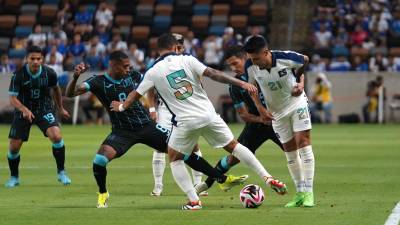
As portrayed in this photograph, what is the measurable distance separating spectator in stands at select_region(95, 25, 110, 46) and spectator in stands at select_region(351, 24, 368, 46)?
30.6 ft

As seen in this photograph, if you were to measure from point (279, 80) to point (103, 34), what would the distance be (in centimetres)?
2811

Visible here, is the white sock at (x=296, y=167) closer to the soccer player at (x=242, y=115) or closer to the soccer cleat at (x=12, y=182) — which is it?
the soccer player at (x=242, y=115)

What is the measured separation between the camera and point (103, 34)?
136 feet

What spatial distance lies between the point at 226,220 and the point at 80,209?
2338mm

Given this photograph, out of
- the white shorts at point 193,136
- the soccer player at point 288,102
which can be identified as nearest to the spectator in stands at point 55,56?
the soccer player at point 288,102

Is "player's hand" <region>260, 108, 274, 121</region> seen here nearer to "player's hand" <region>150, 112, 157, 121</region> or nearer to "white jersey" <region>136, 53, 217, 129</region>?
"white jersey" <region>136, 53, 217, 129</region>

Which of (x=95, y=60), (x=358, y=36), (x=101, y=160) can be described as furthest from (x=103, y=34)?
(x=101, y=160)

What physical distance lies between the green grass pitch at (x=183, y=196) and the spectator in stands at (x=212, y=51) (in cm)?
1179

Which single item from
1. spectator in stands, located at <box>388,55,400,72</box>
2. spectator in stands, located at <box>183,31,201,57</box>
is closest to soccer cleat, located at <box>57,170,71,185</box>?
spectator in stands, located at <box>183,31,201,57</box>

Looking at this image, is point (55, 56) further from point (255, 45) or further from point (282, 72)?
point (255, 45)

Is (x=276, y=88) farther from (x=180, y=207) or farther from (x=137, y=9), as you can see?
(x=137, y=9)

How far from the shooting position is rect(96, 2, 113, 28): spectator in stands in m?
42.6

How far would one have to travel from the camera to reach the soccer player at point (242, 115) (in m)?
15.3

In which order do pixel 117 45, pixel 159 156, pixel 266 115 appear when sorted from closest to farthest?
pixel 266 115 < pixel 159 156 < pixel 117 45
